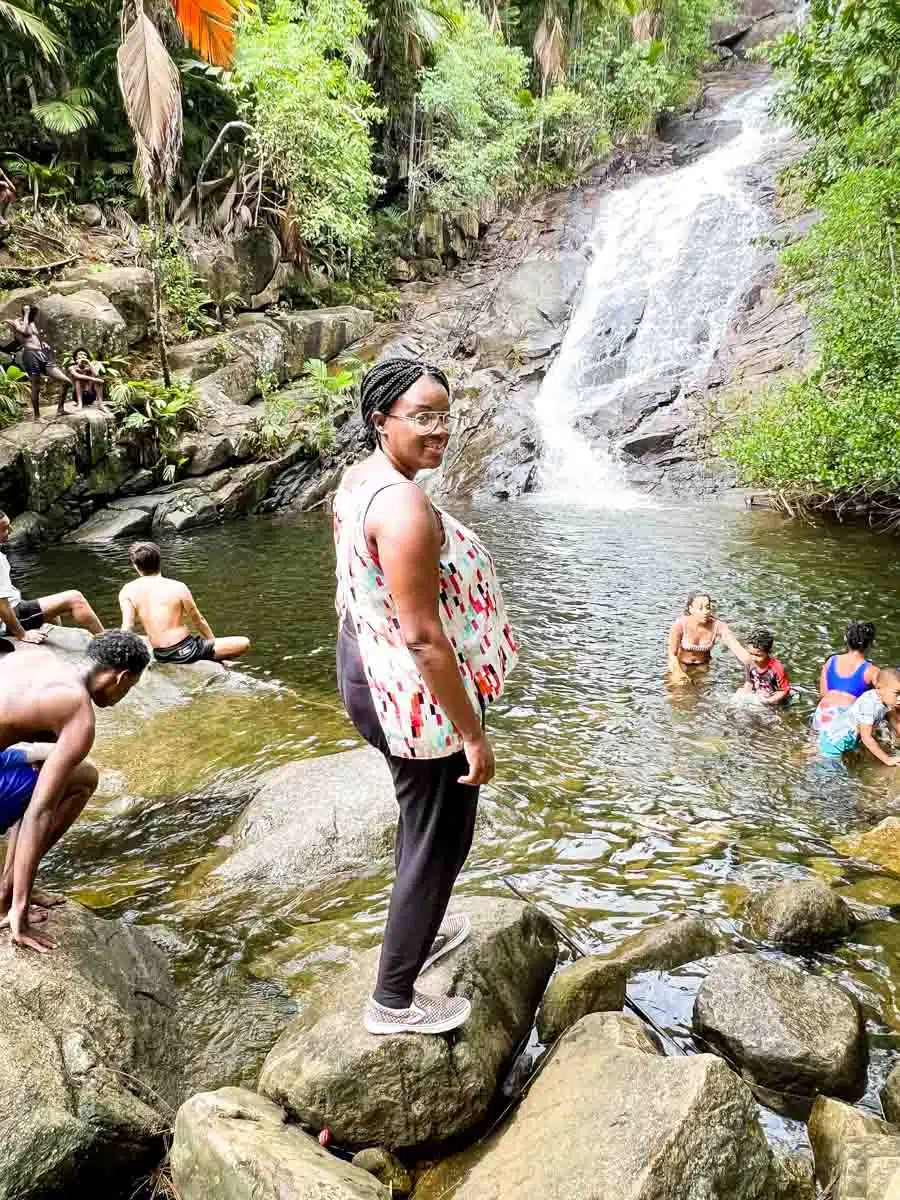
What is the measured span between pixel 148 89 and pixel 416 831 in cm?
1808

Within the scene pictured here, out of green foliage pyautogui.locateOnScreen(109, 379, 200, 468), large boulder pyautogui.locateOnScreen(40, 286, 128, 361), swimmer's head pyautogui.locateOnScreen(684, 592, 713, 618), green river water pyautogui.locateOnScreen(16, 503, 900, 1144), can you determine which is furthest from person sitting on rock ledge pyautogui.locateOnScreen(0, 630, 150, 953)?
large boulder pyautogui.locateOnScreen(40, 286, 128, 361)

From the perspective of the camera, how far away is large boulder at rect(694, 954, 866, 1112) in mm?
3012

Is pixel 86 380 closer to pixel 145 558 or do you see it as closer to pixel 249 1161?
pixel 145 558

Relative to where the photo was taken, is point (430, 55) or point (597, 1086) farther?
point (430, 55)

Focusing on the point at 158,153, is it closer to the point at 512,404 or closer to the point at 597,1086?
the point at 512,404

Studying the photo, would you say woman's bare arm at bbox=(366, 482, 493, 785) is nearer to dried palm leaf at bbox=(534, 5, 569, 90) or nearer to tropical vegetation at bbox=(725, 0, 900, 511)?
tropical vegetation at bbox=(725, 0, 900, 511)

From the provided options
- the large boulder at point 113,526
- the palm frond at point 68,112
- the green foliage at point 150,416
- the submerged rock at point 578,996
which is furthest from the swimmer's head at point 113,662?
the palm frond at point 68,112

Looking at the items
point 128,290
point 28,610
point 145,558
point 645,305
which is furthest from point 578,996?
point 645,305

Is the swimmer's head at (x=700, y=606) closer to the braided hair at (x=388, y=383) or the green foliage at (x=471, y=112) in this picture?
the braided hair at (x=388, y=383)

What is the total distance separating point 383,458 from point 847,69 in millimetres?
13027

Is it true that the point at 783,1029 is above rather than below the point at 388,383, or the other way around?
below

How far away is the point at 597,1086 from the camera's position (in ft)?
8.24

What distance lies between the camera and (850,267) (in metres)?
12.2

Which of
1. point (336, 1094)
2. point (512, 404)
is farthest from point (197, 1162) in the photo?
point (512, 404)
